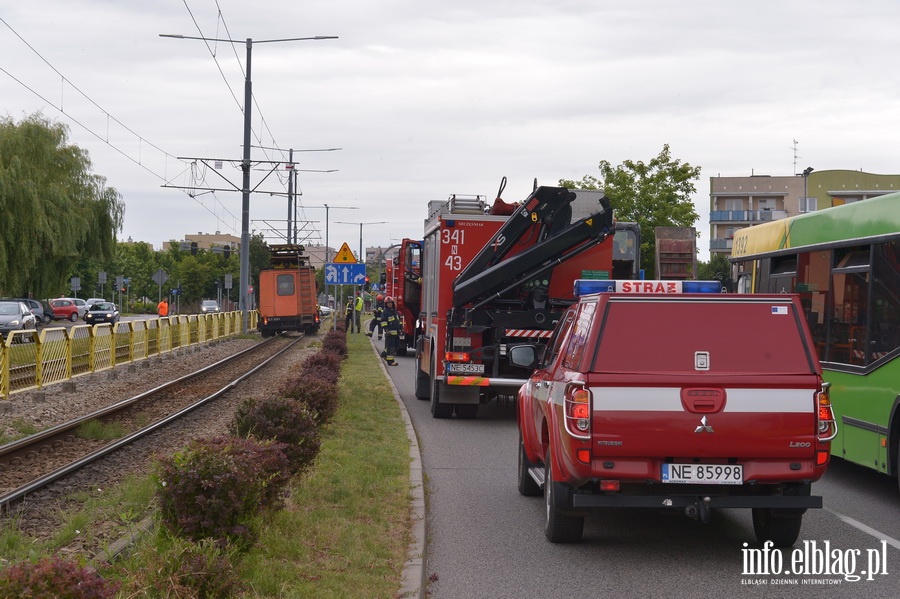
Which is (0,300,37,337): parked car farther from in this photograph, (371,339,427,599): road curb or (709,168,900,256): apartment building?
(709,168,900,256): apartment building

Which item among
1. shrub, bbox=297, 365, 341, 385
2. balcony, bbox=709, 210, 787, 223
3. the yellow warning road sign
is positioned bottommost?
shrub, bbox=297, 365, 341, 385

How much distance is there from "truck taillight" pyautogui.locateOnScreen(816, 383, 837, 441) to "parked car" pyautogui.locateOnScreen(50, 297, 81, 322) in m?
65.2

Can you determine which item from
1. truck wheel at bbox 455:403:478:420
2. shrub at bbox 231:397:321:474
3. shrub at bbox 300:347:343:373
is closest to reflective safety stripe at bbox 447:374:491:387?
truck wheel at bbox 455:403:478:420

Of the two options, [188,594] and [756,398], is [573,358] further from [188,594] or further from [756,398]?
[188,594]

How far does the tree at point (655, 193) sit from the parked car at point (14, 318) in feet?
74.7

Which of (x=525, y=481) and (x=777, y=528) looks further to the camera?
(x=525, y=481)

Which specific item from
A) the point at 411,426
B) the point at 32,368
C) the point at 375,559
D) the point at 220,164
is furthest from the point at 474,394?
the point at 220,164

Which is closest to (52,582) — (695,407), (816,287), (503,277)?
(695,407)

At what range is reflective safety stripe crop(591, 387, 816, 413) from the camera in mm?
7000

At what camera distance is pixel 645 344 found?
7203mm

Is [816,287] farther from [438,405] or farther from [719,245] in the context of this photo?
[719,245]

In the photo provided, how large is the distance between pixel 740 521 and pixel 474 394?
26.0 ft

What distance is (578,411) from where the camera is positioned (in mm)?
7098

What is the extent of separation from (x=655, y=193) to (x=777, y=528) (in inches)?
1628
